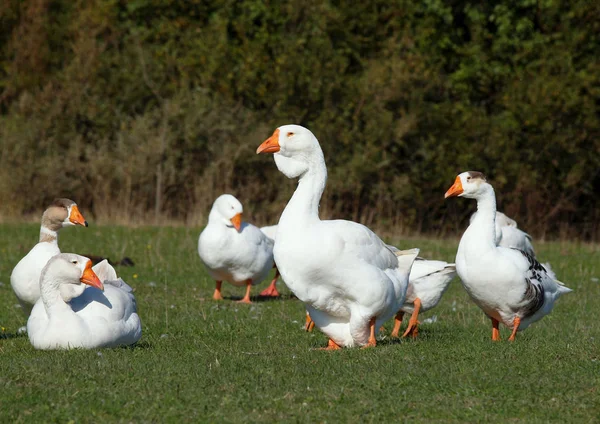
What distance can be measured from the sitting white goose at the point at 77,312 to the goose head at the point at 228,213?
484cm

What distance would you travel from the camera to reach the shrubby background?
94.4ft

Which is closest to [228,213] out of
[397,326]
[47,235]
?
[47,235]

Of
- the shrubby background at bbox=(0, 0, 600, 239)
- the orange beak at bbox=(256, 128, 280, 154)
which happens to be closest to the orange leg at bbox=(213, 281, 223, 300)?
the orange beak at bbox=(256, 128, 280, 154)

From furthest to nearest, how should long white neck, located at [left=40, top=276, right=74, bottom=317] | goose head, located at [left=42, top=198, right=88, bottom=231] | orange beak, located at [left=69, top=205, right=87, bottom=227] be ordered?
orange beak, located at [left=69, top=205, right=87, bottom=227] < goose head, located at [left=42, top=198, right=88, bottom=231] < long white neck, located at [left=40, top=276, right=74, bottom=317]

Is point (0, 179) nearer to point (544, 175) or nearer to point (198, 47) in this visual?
point (198, 47)

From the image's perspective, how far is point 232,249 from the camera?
43.8 feet

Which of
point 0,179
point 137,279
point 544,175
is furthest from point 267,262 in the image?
point 544,175

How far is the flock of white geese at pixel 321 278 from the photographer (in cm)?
839

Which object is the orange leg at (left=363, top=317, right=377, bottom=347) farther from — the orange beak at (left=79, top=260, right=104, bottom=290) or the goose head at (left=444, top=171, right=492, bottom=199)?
the orange beak at (left=79, top=260, right=104, bottom=290)

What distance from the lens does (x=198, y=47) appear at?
104 feet

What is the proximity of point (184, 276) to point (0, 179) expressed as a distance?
12956 mm

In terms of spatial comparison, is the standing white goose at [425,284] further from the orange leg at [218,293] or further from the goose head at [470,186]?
the orange leg at [218,293]

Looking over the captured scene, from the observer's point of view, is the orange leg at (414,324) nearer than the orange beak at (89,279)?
No

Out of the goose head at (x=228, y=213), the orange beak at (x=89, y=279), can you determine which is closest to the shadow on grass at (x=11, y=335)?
the orange beak at (x=89, y=279)
